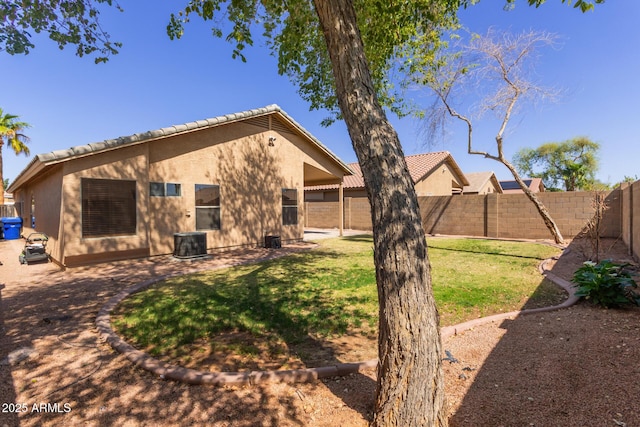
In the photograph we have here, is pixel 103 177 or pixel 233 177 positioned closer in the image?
pixel 103 177

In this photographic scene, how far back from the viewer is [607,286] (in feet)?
15.7

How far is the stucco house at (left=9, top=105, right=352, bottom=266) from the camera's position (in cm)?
858

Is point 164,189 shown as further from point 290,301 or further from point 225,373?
point 225,373

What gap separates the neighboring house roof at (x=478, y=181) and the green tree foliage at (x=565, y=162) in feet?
29.4

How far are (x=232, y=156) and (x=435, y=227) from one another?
1228 centimetres

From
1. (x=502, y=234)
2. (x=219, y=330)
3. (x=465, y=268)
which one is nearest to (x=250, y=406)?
(x=219, y=330)

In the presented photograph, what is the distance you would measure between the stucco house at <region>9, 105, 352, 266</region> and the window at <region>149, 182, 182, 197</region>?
0.11 ft

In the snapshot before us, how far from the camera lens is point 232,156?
1219 cm

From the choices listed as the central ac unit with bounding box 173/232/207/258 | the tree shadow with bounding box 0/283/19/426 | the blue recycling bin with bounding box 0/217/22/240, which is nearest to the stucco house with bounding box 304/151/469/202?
the central ac unit with bounding box 173/232/207/258

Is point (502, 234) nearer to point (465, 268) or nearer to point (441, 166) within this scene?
point (465, 268)

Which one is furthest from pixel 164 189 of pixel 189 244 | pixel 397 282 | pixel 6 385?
pixel 397 282

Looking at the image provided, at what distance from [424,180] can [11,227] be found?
82.8ft

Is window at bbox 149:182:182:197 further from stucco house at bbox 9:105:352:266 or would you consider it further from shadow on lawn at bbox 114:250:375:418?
shadow on lawn at bbox 114:250:375:418

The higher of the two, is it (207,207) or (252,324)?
(207,207)
